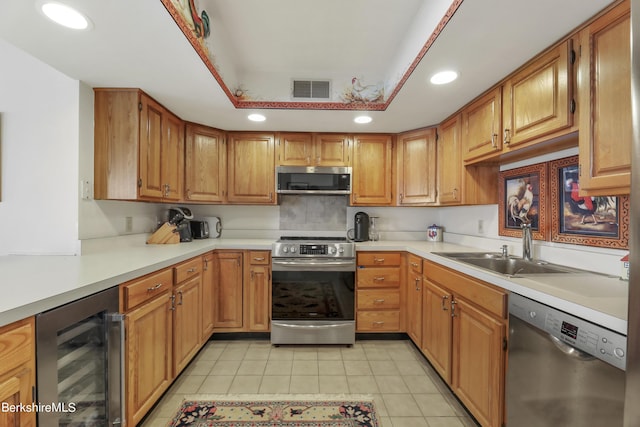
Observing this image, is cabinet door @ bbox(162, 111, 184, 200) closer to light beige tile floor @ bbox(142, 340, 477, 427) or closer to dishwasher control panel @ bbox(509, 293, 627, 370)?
light beige tile floor @ bbox(142, 340, 477, 427)

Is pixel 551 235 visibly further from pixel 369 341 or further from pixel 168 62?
pixel 168 62

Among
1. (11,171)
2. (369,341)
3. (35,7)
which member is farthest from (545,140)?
(11,171)

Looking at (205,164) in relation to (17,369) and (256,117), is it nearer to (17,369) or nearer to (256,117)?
(256,117)

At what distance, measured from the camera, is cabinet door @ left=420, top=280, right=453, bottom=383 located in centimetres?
179

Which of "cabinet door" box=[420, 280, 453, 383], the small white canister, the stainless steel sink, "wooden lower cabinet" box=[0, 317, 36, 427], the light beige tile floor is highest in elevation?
the small white canister

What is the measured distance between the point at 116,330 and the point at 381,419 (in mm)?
1501

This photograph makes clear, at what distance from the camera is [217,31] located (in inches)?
73.2

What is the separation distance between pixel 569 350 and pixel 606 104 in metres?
0.95

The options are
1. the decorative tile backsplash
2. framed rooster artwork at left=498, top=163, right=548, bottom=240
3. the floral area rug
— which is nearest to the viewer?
the floral area rug

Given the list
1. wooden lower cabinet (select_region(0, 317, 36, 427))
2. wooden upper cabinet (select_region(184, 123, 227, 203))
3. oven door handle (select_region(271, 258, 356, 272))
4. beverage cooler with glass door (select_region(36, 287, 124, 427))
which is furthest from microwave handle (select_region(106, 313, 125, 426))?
wooden upper cabinet (select_region(184, 123, 227, 203))

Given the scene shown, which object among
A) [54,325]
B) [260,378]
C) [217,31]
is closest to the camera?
[54,325]

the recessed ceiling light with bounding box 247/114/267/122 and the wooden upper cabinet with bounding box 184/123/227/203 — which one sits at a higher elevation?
the recessed ceiling light with bounding box 247/114/267/122

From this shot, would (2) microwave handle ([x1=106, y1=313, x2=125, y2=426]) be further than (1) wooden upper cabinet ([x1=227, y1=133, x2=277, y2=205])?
No

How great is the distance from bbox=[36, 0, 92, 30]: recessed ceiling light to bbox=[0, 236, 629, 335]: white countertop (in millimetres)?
1152
